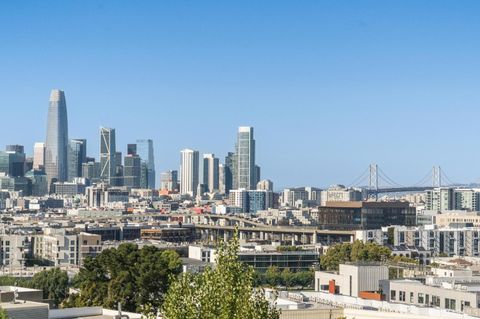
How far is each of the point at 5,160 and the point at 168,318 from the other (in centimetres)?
18575

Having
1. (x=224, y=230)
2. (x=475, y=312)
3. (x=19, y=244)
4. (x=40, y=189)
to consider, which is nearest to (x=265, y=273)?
(x=19, y=244)

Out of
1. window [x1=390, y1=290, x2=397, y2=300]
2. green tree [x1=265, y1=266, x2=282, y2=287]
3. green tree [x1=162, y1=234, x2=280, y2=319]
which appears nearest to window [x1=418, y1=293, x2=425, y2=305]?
window [x1=390, y1=290, x2=397, y2=300]

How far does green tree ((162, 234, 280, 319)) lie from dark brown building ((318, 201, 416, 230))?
65.0 metres

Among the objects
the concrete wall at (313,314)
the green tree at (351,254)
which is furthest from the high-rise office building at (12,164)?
the concrete wall at (313,314)

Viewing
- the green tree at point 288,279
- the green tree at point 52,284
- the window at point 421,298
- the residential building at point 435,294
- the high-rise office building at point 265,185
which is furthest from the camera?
the high-rise office building at point 265,185

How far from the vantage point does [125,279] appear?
2628 centimetres

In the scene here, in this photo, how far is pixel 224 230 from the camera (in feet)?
263

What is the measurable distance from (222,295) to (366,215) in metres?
66.8

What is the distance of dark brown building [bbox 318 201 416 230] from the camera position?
77.1m

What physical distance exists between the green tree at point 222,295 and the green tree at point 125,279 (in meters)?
13.7

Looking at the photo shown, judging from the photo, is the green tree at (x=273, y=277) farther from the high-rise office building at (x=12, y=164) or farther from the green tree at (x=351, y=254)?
the high-rise office building at (x=12, y=164)

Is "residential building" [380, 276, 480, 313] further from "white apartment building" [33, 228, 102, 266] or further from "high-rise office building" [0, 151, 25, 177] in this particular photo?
"high-rise office building" [0, 151, 25, 177]

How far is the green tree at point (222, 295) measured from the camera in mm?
11000

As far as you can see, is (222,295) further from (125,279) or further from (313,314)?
(125,279)
